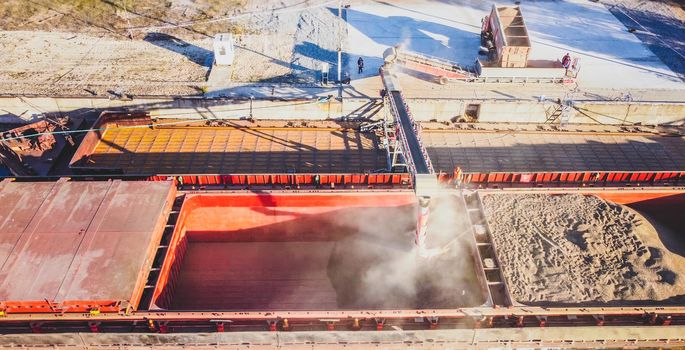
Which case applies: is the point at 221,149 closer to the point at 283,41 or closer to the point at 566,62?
the point at 283,41

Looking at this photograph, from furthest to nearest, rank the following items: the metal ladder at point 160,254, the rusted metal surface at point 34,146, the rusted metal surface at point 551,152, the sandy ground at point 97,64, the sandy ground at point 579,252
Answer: the sandy ground at point 97,64
the rusted metal surface at point 551,152
the rusted metal surface at point 34,146
the sandy ground at point 579,252
the metal ladder at point 160,254

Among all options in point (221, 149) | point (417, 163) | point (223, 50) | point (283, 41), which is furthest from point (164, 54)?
point (417, 163)

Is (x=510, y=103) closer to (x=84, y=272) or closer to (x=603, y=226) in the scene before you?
(x=603, y=226)

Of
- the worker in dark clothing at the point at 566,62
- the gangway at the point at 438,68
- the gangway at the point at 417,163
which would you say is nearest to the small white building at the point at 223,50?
the gangway at the point at 438,68

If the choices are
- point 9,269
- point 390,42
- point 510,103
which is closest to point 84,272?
point 9,269

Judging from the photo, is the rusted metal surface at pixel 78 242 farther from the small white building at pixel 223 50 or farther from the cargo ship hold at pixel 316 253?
the small white building at pixel 223 50

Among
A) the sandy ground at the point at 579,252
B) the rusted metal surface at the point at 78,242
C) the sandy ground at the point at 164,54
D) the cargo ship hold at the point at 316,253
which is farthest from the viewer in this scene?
the sandy ground at the point at 164,54

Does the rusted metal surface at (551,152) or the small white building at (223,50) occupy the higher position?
the small white building at (223,50)
